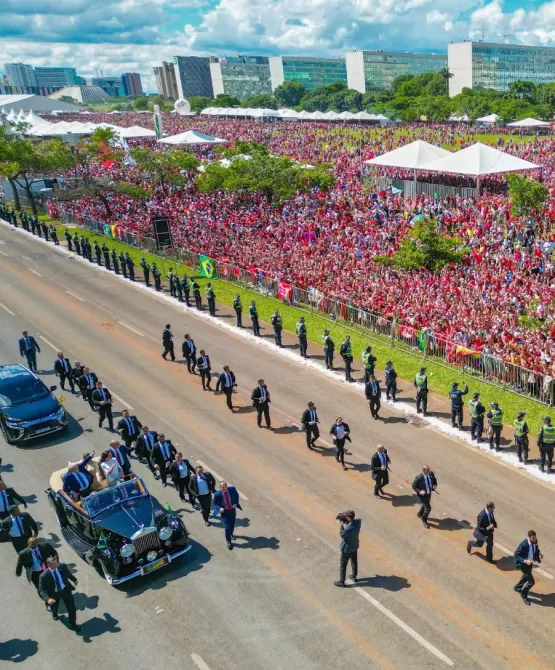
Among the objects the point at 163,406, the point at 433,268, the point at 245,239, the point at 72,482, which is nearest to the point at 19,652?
the point at 72,482

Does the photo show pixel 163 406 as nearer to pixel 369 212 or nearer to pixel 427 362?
pixel 427 362

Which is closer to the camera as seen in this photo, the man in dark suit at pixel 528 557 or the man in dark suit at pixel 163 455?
the man in dark suit at pixel 528 557

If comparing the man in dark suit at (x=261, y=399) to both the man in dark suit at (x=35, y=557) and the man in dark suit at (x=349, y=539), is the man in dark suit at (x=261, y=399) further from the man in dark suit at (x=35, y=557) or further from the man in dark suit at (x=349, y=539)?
the man in dark suit at (x=35, y=557)

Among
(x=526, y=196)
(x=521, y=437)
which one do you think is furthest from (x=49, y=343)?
(x=526, y=196)

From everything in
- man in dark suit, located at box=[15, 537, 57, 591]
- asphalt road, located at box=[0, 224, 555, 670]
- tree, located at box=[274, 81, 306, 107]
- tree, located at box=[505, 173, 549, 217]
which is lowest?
asphalt road, located at box=[0, 224, 555, 670]

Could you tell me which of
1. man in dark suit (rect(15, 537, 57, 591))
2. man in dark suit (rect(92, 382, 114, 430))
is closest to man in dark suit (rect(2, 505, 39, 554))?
man in dark suit (rect(15, 537, 57, 591))

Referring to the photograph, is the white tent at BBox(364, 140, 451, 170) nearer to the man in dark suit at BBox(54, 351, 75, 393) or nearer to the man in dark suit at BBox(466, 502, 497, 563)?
the man in dark suit at BBox(54, 351, 75, 393)

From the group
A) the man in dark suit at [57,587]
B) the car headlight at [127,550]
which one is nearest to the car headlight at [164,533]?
the car headlight at [127,550]
